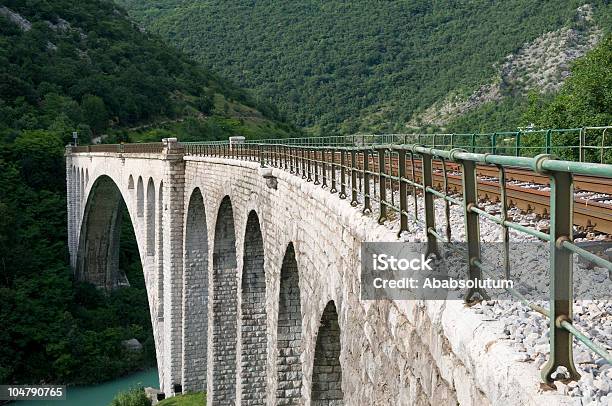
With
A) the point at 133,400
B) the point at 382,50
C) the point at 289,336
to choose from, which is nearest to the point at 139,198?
the point at 133,400

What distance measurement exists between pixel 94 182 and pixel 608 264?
43036 millimetres

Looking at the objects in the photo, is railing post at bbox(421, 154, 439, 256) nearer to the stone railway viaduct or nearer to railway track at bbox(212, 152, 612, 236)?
the stone railway viaduct

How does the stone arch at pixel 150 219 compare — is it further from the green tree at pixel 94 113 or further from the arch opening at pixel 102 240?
the green tree at pixel 94 113

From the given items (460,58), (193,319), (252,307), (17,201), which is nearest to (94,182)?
(17,201)

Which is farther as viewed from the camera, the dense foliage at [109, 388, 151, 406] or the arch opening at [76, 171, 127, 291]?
the arch opening at [76, 171, 127, 291]

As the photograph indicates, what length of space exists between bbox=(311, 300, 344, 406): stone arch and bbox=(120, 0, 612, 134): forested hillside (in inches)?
2082

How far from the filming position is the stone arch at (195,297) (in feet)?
84.4

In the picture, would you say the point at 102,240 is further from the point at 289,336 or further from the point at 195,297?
the point at 289,336

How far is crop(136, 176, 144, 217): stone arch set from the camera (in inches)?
1280

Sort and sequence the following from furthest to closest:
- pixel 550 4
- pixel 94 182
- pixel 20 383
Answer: pixel 550 4 < pixel 94 182 < pixel 20 383

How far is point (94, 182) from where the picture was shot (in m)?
43.4

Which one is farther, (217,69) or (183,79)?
(217,69)

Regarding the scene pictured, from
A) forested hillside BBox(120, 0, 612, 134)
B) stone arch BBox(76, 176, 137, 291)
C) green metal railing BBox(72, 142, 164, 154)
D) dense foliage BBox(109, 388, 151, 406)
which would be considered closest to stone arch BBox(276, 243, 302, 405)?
dense foliage BBox(109, 388, 151, 406)

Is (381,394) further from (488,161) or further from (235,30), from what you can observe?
(235,30)
